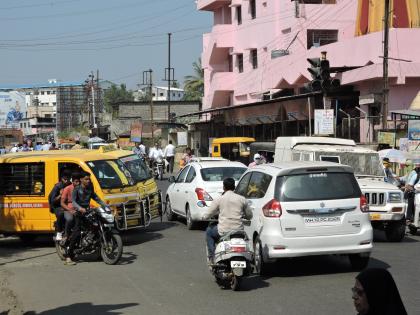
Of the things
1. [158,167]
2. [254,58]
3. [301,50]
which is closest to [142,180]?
[158,167]

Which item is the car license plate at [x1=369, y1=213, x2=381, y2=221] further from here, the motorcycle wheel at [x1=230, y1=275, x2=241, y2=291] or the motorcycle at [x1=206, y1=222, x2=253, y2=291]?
the motorcycle wheel at [x1=230, y1=275, x2=241, y2=291]

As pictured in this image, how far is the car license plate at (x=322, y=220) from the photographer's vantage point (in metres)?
10.0

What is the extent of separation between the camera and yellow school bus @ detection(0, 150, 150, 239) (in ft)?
45.7

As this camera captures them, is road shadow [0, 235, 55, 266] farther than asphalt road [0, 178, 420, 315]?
Yes

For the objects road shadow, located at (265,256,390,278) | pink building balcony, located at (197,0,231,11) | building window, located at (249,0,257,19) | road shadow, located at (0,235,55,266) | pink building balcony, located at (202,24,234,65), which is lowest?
road shadow, located at (0,235,55,266)

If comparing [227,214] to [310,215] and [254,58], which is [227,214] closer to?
[310,215]

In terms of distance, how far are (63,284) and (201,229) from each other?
6.59m

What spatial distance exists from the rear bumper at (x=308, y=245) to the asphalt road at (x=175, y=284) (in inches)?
15.2

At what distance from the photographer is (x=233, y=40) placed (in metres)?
47.8

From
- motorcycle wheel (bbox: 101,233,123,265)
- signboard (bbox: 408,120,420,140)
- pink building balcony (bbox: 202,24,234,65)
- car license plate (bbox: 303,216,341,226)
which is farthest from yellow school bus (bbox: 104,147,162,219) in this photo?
pink building balcony (bbox: 202,24,234,65)

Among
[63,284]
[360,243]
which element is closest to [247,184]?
[360,243]

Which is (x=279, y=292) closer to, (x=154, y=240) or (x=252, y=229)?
(x=252, y=229)

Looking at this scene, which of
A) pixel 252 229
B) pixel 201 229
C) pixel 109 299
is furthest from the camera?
pixel 201 229

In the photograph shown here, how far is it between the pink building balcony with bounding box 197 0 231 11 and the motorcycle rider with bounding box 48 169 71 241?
38.0 metres
